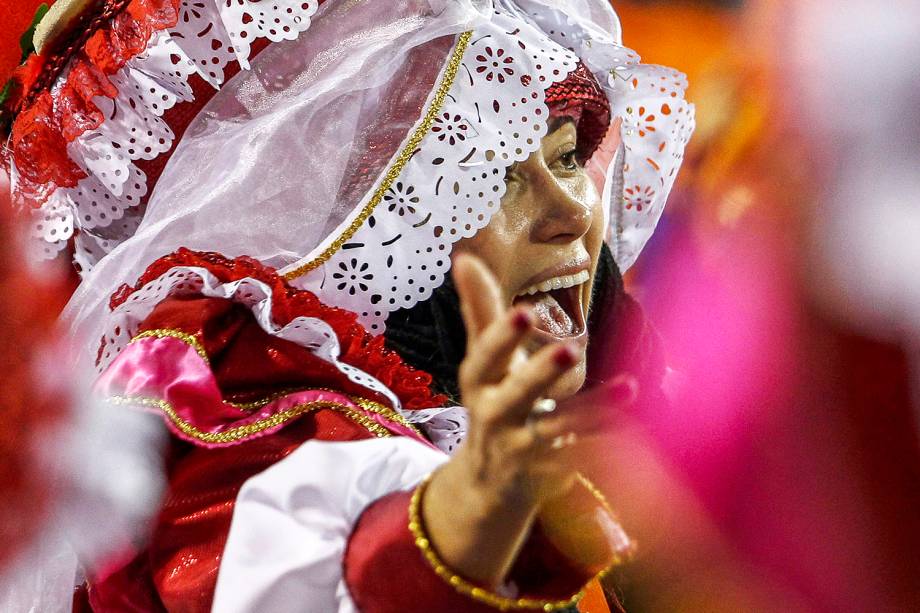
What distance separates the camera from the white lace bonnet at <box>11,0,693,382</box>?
3.05 ft

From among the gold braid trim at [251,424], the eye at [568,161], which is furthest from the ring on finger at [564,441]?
the eye at [568,161]

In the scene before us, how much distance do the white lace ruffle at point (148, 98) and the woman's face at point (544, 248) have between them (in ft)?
0.94

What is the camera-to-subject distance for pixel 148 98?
3.14 ft

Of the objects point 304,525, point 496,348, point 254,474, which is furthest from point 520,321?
point 254,474

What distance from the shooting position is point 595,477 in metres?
0.57

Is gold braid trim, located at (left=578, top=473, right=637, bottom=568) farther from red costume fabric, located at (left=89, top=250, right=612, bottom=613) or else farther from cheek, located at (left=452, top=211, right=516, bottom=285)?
cheek, located at (left=452, top=211, right=516, bottom=285)

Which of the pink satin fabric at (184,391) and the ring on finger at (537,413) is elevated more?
the ring on finger at (537,413)

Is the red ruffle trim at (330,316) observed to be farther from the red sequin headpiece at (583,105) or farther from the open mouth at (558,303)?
the red sequin headpiece at (583,105)

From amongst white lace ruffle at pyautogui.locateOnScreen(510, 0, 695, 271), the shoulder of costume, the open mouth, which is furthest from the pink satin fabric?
white lace ruffle at pyautogui.locateOnScreen(510, 0, 695, 271)

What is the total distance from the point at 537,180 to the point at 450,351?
0.71 ft

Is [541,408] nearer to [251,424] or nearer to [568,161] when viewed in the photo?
[251,424]

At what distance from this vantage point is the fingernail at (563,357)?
48cm

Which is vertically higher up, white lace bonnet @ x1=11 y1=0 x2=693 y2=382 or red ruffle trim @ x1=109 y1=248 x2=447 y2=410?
white lace bonnet @ x1=11 y1=0 x2=693 y2=382

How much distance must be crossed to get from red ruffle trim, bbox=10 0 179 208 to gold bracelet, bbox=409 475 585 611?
594mm
